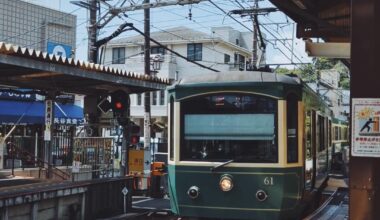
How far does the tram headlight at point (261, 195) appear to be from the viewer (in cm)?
825

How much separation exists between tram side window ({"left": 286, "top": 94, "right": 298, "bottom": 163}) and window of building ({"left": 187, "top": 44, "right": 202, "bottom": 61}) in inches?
1347

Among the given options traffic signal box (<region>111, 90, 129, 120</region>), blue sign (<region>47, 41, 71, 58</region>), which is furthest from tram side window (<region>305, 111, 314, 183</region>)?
blue sign (<region>47, 41, 71, 58</region>)

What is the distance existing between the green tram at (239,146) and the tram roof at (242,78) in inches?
0.6

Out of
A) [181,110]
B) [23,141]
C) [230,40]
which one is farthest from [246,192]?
[230,40]

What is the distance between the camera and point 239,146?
8391 mm

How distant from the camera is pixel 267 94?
8344 millimetres

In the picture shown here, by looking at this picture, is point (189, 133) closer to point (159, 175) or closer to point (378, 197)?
point (378, 197)

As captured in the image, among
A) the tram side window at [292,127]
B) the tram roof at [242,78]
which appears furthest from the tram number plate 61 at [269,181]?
the tram roof at [242,78]

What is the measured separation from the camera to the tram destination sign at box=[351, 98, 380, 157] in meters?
4.30

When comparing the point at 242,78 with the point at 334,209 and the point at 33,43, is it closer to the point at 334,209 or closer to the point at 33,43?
the point at 334,209

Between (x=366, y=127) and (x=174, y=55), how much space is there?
1525 inches

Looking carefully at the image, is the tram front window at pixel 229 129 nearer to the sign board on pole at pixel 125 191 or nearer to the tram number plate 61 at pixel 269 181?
the tram number plate 61 at pixel 269 181

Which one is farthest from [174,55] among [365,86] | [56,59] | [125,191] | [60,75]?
[365,86]

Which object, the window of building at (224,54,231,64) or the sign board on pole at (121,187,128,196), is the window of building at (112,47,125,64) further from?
the sign board on pole at (121,187,128,196)
